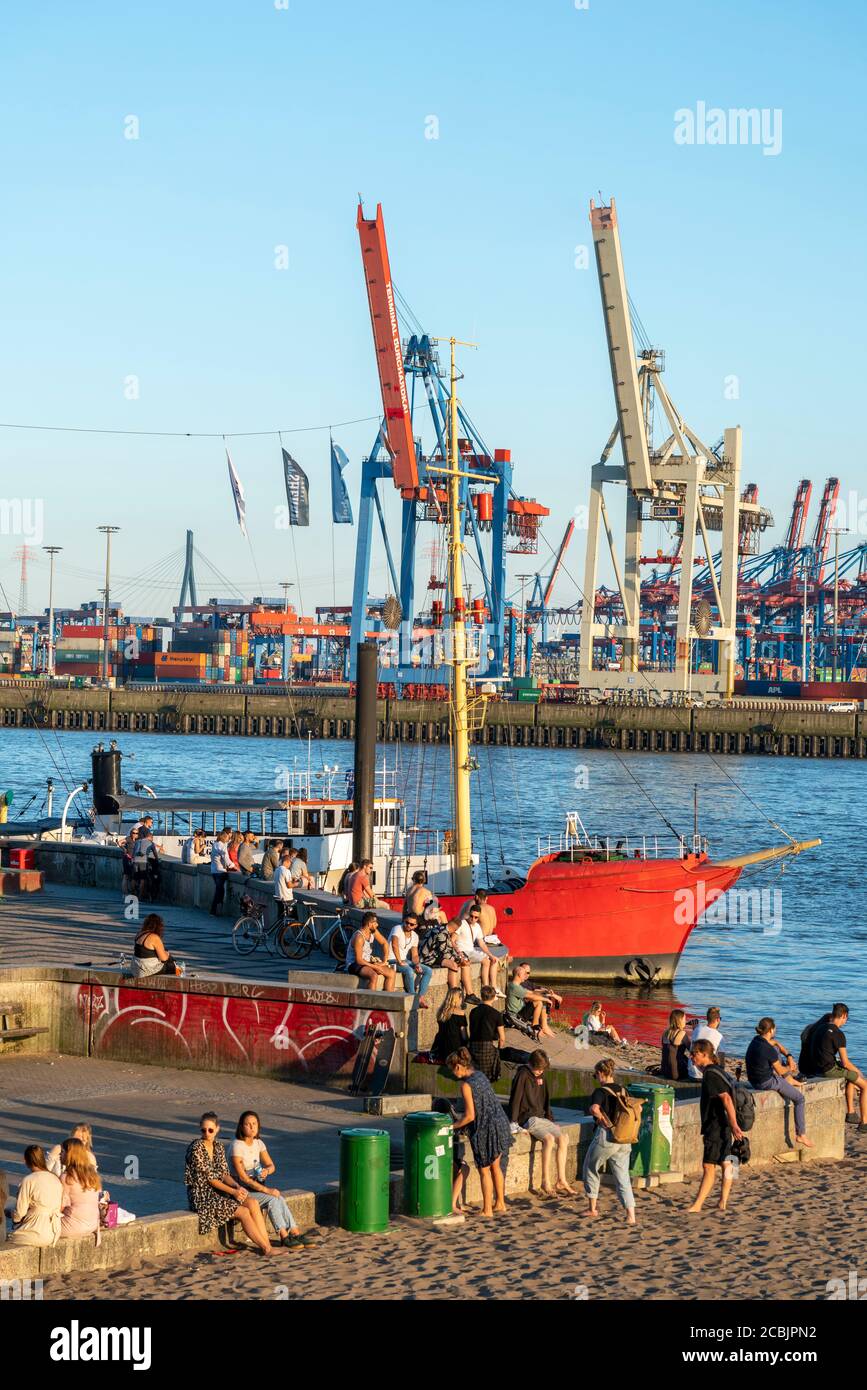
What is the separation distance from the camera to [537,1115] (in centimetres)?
1323

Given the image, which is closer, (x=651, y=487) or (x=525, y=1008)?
(x=525, y=1008)

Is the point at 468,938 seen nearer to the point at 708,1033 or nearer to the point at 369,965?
the point at 369,965

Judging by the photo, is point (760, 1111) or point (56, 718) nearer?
point (760, 1111)

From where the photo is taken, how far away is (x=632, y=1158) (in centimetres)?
1401

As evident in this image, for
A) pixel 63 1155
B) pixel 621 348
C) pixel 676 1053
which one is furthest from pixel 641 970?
pixel 621 348

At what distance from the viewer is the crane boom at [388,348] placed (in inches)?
3546

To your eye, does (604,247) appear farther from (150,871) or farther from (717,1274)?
(717,1274)

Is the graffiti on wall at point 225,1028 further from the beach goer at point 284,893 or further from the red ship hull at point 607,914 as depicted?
the red ship hull at point 607,914

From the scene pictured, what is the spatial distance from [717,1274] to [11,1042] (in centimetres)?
837

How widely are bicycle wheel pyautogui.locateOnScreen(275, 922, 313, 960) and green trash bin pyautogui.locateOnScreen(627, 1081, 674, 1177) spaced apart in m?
8.43

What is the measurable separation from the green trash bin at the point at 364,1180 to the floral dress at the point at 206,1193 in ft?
2.96

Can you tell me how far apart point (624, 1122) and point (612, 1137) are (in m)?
0.17

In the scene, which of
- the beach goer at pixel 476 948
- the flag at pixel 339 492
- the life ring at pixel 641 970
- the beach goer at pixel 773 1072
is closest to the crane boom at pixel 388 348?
the flag at pixel 339 492
